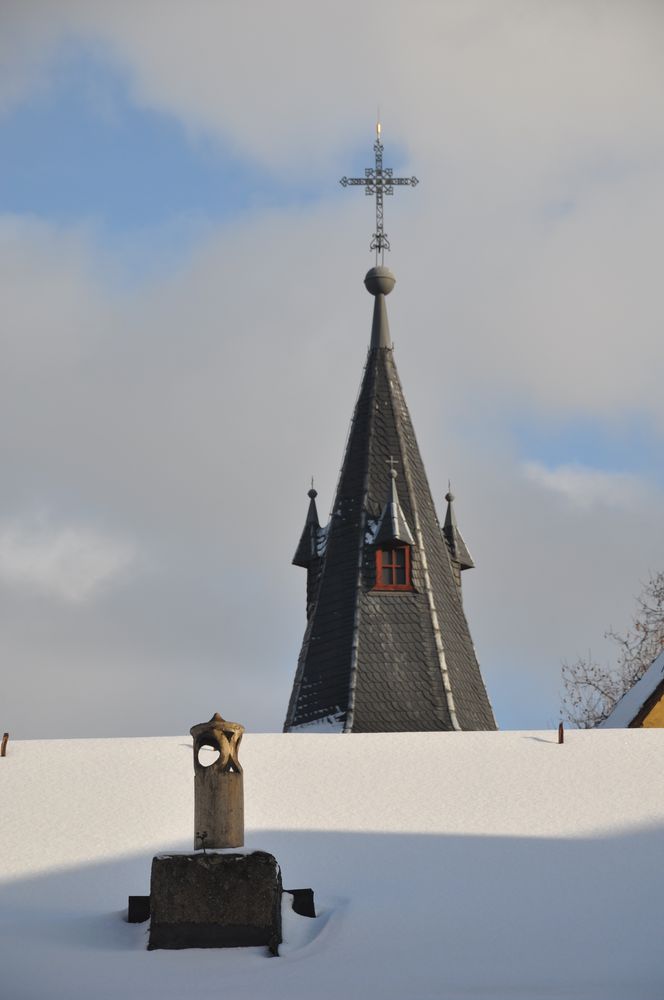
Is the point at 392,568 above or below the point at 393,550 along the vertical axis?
below

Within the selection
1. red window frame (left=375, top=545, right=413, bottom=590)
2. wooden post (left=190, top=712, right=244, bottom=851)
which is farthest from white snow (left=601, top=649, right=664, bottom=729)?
wooden post (left=190, top=712, right=244, bottom=851)

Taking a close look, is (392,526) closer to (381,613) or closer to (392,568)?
(392,568)

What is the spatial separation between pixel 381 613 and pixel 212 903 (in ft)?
41.0

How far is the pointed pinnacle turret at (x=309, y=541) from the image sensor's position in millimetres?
26922

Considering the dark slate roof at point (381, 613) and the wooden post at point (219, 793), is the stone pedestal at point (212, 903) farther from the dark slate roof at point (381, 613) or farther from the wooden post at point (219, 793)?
the dark slate roof at point (381, 613)

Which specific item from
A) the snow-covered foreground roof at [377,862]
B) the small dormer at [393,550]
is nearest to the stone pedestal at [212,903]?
the snow-covered foreground roof at [377,862]

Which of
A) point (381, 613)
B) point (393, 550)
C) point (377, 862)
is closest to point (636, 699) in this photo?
point (381, 613)

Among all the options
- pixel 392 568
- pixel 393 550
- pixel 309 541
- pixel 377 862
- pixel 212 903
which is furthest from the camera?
pixel 309 541

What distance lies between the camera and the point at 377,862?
13.9 m

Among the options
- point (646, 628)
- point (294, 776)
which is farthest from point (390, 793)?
point (646, 628)

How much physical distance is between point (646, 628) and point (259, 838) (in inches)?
848

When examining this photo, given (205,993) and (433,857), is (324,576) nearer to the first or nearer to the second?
(433,857)

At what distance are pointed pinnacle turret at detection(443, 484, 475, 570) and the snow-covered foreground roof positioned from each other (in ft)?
31.4

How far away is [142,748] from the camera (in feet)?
57.8
